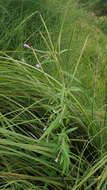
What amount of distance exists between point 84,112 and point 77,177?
0.23m

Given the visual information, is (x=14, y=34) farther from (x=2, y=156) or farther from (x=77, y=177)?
(x=77, y=177)

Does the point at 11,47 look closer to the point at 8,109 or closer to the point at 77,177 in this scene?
the point at 8,109

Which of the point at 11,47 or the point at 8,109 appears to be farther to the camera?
the point at 11,47

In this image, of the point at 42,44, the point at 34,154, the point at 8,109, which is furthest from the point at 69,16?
the point at 34,154

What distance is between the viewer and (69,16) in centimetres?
221

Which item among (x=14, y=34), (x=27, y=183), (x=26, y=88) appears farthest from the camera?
(x=14, y=34)

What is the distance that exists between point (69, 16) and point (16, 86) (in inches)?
45.1

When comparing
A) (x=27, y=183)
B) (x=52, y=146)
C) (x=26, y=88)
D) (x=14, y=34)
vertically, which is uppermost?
(x=14, y=34)

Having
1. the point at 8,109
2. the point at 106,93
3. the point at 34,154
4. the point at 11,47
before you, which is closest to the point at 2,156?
the point at 34,154

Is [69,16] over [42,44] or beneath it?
over

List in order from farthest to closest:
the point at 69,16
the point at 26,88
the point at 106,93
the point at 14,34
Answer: the point at 69,16 → the point at 14,34 → the point at 106,93 → the point at 26,88

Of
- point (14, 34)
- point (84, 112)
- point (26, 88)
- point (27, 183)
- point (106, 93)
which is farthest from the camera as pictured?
point (14, 34)

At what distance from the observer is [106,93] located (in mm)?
1323

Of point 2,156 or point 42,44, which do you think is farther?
point 42,44
